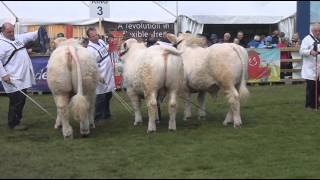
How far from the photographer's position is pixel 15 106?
10695mm

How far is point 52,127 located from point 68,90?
1797mm

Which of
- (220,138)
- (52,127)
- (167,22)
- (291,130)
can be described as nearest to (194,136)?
(220,138)

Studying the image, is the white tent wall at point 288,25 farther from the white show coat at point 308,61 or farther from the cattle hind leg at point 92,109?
the cattle hind leg at point 92,109

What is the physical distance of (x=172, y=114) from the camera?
10109 mm

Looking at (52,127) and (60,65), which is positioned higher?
(60,65)

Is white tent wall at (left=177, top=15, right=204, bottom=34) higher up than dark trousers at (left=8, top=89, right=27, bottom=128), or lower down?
higher up

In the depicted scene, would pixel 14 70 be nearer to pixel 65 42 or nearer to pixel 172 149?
pixel 65 42

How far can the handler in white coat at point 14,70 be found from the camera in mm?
10344

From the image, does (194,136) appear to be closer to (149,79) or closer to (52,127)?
(149,79)

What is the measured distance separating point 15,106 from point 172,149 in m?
3.55

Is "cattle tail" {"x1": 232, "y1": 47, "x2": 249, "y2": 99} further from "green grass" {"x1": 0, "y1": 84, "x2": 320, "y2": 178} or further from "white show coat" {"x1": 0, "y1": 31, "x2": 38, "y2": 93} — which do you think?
"white show coat" {"x1": 0, "y1": 31, "x2": 38, "y2": 93}

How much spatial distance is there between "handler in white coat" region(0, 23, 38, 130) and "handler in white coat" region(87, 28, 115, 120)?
1.24 m

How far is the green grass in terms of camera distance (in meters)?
7.16

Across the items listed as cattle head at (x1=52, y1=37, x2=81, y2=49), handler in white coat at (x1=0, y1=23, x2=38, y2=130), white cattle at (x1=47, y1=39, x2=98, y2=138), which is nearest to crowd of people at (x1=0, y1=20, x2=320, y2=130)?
handler in white coat at (x1=0, y1=23, x2=38, y2=130)
